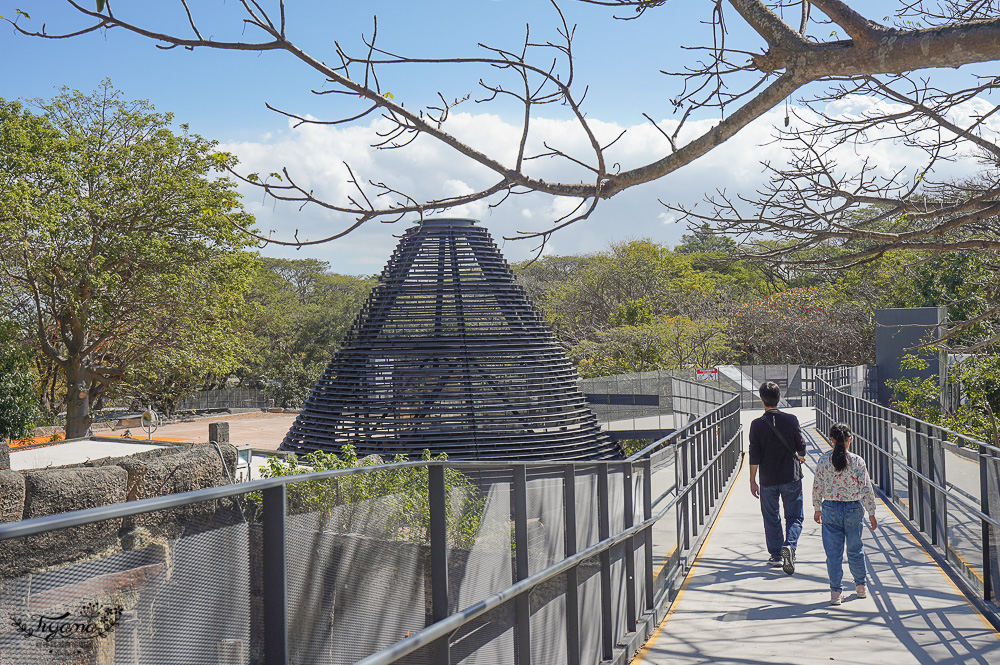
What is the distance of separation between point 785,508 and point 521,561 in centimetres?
483

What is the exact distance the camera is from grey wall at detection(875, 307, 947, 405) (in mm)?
21672

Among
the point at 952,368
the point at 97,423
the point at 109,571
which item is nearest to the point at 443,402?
the point at 952,368

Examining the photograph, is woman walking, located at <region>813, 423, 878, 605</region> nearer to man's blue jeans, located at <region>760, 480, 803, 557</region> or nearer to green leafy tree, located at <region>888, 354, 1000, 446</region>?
man's blue jeans, located at <region>760, 480, 803, 557</region>

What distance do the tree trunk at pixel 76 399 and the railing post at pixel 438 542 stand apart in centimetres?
2862

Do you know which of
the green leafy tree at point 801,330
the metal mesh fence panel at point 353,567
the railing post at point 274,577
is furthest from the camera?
the green leafy tree at point 801,330

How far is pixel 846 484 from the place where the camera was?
7051 millimetres

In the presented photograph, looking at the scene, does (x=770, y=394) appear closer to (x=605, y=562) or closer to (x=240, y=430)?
(x=605, y=562)

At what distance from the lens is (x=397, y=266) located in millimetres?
19172

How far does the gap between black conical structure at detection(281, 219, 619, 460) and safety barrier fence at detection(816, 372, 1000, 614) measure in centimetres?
713

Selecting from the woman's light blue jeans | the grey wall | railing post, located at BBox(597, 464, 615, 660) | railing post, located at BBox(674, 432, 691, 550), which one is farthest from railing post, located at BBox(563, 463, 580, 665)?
the grey wall

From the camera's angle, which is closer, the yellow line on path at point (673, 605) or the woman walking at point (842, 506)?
the yellow line on path at point (673, 605)

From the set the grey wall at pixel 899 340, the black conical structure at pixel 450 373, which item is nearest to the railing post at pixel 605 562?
the black conical structure at pixel 450 373

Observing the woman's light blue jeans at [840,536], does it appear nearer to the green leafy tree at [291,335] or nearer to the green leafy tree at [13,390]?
the green leafy tree at [13,390]

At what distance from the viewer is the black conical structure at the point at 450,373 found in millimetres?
17906
